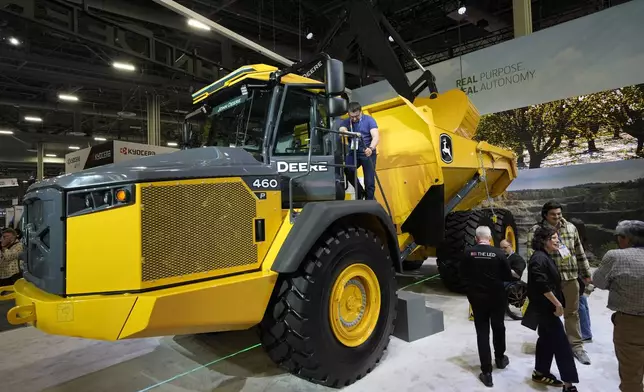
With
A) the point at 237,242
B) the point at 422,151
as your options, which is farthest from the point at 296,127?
the point at 422,151

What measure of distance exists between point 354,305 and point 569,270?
6.73 ft

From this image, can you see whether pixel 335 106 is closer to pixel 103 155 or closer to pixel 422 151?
pixel 422 151

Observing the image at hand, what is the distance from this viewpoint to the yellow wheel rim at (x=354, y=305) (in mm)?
3322

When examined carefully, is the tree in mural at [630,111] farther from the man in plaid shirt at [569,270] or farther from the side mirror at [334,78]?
the side mirror at [334,78]

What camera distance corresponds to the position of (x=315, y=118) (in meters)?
3.82

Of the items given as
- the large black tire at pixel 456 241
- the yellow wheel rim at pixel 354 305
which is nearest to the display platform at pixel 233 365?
the yellow wheel rim at pixel 354 305

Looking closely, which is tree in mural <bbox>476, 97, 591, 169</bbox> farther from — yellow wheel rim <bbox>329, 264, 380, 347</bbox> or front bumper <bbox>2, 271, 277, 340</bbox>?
front bumper <bbox>2, 271, 277, 340</bbox>

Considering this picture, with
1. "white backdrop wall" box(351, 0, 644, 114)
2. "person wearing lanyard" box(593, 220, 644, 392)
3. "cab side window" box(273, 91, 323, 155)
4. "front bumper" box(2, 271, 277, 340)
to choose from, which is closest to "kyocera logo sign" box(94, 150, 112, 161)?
"front bumper" box(2, 271, 277, 340)

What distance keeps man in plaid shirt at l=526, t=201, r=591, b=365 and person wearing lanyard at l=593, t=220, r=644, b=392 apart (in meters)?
0.87

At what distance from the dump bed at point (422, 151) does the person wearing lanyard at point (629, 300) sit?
231cm

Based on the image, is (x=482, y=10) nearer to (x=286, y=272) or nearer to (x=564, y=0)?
(x=564, y=0)

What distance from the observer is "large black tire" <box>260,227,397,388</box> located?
3.00 meters

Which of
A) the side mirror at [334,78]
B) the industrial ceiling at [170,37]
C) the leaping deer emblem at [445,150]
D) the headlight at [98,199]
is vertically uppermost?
the industrial ceiling at [170,37]

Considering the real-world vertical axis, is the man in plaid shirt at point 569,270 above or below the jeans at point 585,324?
above
